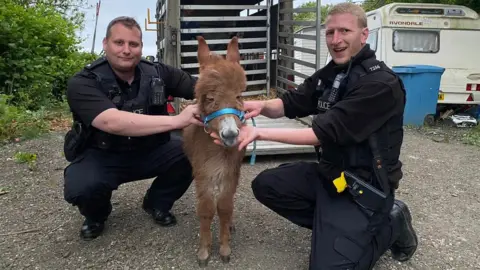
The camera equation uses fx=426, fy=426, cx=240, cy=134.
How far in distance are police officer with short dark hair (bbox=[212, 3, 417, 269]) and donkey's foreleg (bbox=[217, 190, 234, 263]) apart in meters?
0.72

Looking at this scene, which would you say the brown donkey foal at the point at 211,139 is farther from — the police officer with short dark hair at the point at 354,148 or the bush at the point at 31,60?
the bush at the point at 31,60

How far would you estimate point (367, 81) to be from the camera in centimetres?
339

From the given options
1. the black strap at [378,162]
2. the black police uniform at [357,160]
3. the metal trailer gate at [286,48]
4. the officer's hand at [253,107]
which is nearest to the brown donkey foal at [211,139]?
the officer's hand at [253,107]

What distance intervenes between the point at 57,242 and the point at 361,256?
2.94 meters

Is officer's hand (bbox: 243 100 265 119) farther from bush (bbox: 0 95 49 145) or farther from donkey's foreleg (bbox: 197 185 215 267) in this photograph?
bush (bbox: 0 95 49 145)

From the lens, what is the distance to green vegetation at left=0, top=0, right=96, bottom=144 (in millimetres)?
8570

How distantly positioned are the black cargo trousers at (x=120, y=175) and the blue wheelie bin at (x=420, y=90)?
7.83 meters

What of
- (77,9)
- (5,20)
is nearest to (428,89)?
(5,20)

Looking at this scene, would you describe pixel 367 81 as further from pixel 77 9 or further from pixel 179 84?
pixel 77 9

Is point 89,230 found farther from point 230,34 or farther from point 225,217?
point 230,34

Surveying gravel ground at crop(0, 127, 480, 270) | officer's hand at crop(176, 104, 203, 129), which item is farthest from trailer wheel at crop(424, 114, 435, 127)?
officer's hand at crop(176, 104, 203, 129)

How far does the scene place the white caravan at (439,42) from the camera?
11.5 meters

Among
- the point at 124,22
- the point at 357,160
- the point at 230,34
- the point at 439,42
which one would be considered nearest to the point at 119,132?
the point at 124,22

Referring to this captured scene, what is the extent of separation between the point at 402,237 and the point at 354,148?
3.47ft
